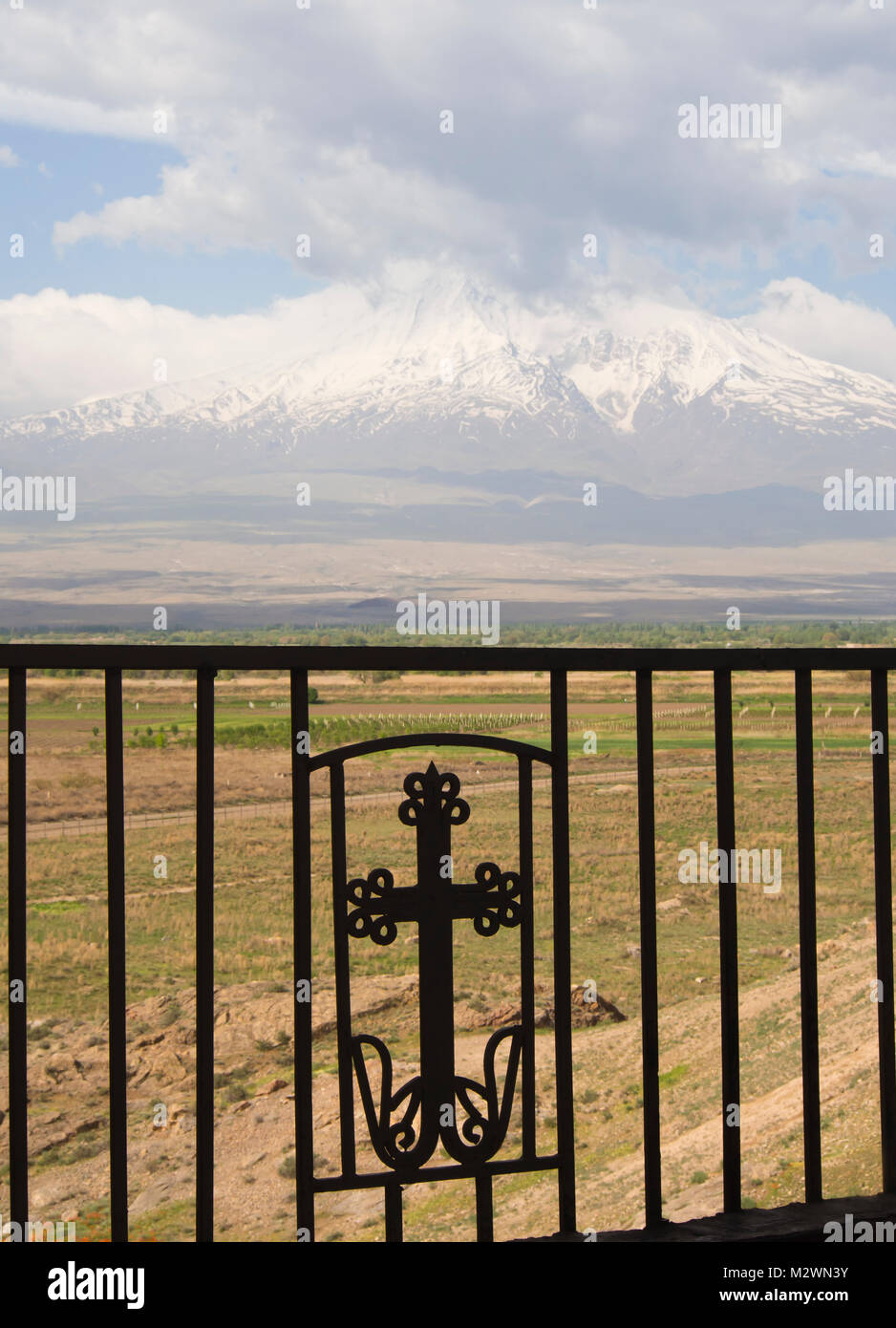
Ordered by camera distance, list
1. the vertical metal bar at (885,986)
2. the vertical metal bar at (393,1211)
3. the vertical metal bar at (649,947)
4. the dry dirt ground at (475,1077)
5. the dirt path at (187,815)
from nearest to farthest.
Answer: the vertical metal bar at (393,1211)
the vertical metal bar at (649,947)
the vertical metal bar at (885,986)
the dry dirt ground at (475,1077)
the dirt path at (187,815)

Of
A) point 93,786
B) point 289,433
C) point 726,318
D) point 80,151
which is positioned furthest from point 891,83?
point 93,786

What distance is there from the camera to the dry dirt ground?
475cm

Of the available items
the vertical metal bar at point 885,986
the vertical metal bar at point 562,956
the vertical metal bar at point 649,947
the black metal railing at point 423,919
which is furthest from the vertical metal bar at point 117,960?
the vertical metal bar at point 885,986

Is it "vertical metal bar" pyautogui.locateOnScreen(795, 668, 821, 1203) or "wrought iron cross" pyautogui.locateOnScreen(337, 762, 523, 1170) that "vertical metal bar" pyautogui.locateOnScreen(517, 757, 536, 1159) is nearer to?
"wrought iron cross" pyautogui.locateOnScreen(337, 762, 523, 1170)

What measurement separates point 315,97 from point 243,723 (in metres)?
91.2

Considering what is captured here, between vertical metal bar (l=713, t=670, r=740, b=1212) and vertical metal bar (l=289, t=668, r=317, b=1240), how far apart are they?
2.25 feet

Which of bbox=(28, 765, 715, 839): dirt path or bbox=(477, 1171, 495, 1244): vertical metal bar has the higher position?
bbox=(477, 1171, 495, 1244): vertical metal bar

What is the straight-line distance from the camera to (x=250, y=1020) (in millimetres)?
11109

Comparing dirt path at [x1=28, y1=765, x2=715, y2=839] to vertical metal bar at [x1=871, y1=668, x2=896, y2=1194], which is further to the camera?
dirt path at [x1=28, y1=765, x2=715, y2=839]

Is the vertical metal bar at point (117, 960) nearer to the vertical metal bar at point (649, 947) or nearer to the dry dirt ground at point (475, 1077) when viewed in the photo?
the vertical metal bar at point (649, 947)

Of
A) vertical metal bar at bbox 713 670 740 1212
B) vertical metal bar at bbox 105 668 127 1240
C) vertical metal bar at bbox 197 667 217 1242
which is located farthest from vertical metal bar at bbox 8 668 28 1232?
vertical metal bar at bbox 713 670 740 1212

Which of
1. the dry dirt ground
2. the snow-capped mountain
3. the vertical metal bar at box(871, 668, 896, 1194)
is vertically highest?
the snow-capped mountain

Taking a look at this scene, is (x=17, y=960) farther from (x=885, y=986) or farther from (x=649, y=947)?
(x=885, y=986)

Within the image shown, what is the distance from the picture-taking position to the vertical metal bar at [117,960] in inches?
55.7
